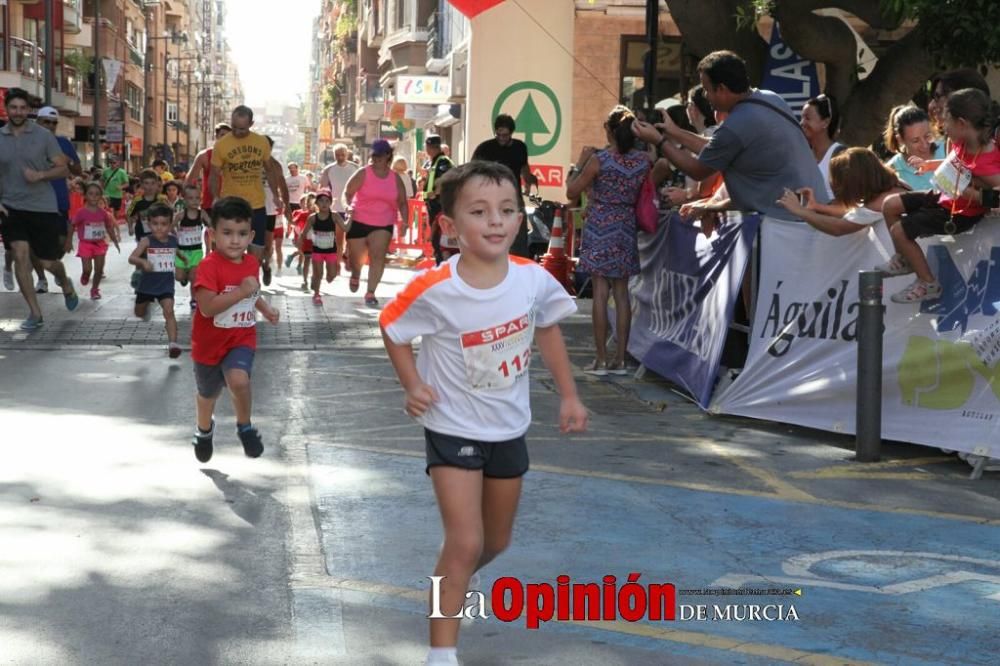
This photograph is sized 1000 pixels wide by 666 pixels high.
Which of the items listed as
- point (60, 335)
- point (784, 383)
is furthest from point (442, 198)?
point (60, 335)

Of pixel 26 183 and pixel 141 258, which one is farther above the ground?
pixel 26 183

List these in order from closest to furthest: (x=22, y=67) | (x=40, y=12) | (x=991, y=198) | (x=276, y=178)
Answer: (x=991, y=198), (x=276, y=178), (x=22, y=67), (x=40, y=12)

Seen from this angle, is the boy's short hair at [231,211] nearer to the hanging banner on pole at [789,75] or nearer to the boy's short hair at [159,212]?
the boy's short hair at [159,212]

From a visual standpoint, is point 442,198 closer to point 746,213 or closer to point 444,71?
point 746,213

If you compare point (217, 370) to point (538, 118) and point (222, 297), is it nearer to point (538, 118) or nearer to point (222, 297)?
point (222, 297)

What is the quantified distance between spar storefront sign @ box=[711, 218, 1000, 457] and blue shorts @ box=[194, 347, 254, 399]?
128 inches

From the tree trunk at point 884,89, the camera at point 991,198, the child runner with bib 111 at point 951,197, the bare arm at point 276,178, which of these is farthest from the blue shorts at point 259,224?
the camera at point 991,198

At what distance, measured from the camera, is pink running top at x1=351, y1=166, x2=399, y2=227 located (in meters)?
17.3

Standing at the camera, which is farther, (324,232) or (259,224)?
(324,232)

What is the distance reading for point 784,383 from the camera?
9312mm

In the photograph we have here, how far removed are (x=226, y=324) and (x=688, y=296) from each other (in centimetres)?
408

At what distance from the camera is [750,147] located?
981 cm

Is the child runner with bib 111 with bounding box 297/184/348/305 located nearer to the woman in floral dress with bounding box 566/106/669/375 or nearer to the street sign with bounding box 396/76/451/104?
the woman in floral dress with bounding box 566/106/669/375

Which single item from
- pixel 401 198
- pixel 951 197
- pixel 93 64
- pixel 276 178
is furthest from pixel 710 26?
pixel 93 64
